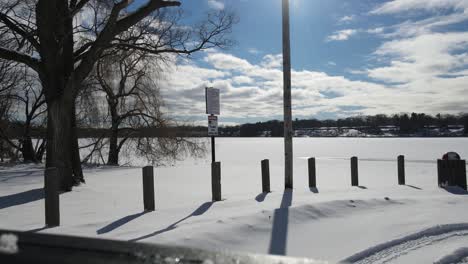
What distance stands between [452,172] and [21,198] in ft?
32.9

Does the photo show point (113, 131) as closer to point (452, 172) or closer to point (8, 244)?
point (452, 172)

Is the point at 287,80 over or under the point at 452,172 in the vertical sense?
over

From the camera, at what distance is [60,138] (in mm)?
8641

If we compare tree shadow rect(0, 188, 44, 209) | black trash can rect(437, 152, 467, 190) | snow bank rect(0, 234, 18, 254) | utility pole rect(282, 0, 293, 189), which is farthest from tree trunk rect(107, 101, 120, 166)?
snow bank rect(0, 234, 18, 254)

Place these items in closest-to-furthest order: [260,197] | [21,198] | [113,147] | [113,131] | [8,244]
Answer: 1. [8,244]
2. [260,197]
3. [21,198]
4. [113,131]
5. [113,147]

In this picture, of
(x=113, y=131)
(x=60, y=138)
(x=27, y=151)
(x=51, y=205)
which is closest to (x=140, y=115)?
(x=113, y=131)

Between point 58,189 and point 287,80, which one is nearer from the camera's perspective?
point 58,189

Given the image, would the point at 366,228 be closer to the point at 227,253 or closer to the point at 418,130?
the point at 227,253

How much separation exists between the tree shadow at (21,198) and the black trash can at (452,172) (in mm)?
9500

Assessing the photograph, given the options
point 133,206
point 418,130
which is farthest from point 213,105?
point 418,130

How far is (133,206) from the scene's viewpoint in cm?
687

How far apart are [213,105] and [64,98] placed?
11.6ft

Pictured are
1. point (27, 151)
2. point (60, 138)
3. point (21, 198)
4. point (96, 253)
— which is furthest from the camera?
point (27, 151)

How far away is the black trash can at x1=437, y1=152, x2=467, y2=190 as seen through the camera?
8.95 meters
